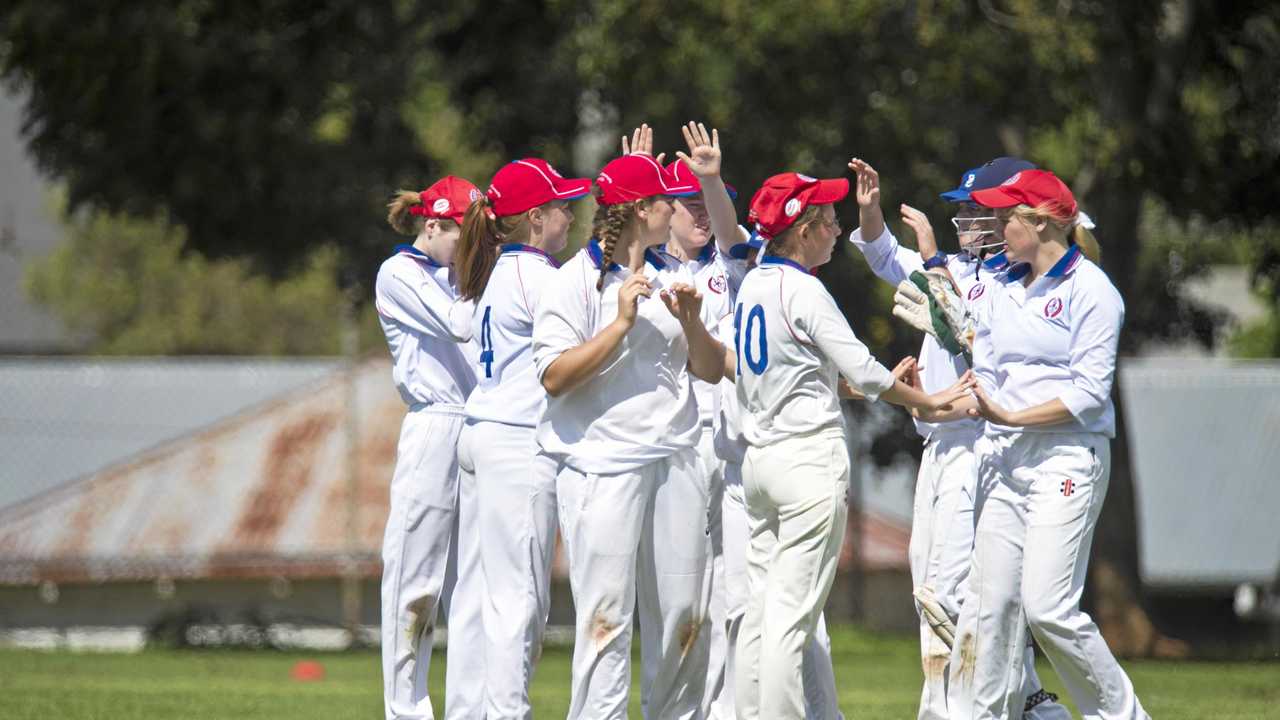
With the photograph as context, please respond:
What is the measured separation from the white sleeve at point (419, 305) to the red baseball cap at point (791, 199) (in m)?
1.57

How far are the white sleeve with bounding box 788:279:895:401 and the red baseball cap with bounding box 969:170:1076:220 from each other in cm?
94

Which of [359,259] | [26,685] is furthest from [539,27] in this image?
[26,685]

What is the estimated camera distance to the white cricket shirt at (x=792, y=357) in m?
7.11

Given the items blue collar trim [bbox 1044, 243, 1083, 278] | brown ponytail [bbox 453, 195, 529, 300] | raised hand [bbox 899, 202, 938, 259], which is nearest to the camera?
blue collar trim [bbox 1044, 243, 1083, 278]

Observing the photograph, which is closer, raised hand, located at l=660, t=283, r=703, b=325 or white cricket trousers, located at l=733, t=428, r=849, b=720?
raised hand, located at l=660, t=283, r=703, b=325

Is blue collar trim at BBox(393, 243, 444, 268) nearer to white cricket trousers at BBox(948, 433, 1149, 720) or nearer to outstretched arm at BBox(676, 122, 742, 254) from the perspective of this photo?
outstretched arm at BBox(676, 122, 742, 254)

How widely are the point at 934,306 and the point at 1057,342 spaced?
54 cm

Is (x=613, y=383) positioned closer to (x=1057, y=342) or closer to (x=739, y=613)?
(x=739, y=613)

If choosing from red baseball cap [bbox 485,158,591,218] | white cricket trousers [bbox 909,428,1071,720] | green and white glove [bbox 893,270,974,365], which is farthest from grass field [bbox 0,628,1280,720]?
red baseball cap [bbox 485,158,591,218]

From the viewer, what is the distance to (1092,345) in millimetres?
7355

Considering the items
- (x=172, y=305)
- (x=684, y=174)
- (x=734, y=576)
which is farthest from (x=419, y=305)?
(x=172, y=305)

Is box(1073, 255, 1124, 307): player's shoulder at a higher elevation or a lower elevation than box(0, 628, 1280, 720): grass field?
higher

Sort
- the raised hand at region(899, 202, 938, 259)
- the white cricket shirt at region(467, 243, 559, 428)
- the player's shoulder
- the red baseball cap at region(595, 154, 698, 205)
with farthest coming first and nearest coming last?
1. the raised hand at region(899, 202, 938, 259)
2. the white cricket shirt at region(467, 243, 559, 428)
3. the player's shoulder
4. the red baseball cap at region(595, 154, 698, 205)

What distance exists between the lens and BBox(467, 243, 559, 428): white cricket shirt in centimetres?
766
